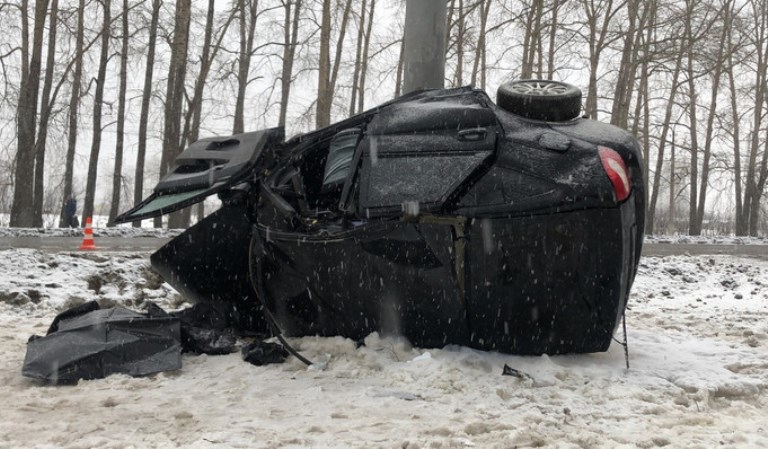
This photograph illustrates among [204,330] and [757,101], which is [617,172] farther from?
[757,101]

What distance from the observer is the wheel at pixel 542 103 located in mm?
3939

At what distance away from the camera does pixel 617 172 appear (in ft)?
11.6

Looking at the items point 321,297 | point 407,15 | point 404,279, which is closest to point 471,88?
point 404,279

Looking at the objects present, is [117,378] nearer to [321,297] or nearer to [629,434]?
[321,297]

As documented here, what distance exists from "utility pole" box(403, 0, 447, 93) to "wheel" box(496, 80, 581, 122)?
9.58ft

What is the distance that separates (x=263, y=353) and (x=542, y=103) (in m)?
2.26

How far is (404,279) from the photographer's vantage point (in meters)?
3.86

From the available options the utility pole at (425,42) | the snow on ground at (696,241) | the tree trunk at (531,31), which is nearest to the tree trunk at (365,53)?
the tree trunk at (531,31)

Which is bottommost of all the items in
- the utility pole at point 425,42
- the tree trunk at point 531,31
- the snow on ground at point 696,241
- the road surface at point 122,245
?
the road surface at point 122,245

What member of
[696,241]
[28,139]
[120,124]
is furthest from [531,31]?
[120,124]

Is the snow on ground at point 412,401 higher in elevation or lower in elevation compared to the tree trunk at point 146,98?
lower

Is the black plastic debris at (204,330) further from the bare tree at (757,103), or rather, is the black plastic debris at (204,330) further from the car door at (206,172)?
the bare tree at (757,103)


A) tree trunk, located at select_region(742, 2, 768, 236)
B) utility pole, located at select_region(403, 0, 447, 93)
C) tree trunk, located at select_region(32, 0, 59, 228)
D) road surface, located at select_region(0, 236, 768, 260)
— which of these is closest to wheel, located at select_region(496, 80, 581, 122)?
utility pole, located at select_region(403, 0, 447, 93)

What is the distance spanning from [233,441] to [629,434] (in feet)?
5.53
